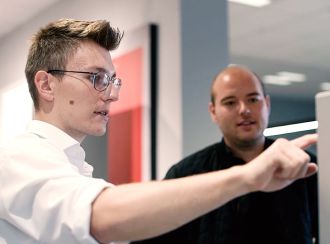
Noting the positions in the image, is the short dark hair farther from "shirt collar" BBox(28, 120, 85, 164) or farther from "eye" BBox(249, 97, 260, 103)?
"eye" BBox(249, 97, 260, 103)

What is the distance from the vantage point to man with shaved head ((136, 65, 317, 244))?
1496mm

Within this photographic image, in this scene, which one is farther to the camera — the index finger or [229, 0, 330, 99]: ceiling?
[229, 0, 330, 99]: ceiling

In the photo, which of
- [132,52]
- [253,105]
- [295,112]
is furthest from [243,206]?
[295,112]

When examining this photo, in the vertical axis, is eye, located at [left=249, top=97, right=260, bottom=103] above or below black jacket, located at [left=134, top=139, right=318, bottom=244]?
above

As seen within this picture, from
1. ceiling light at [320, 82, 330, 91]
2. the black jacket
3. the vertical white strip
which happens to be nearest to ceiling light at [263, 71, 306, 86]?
ceiling light at [320, 82, 330, 91]

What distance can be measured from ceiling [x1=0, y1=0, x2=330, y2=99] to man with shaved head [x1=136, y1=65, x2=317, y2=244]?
183 cm

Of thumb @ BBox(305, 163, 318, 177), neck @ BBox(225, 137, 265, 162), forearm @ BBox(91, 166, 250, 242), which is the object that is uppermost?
neck @ BBox(225, 137, 265, 162)

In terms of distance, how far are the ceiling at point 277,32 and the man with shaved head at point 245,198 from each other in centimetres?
183

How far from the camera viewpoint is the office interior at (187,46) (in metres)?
2.36

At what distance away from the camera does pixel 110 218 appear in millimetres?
786

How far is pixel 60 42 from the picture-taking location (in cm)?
114

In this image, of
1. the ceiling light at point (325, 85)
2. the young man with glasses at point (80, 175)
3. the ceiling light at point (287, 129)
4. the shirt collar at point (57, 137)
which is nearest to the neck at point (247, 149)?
the young man with glasses at point (80, 175)

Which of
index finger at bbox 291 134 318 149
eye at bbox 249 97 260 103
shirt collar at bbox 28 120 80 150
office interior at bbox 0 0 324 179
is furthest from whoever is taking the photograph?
office interior at bbox 0 0 324 179

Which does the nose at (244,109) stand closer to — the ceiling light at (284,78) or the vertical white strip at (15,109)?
the vertical white strip at (15,109)
